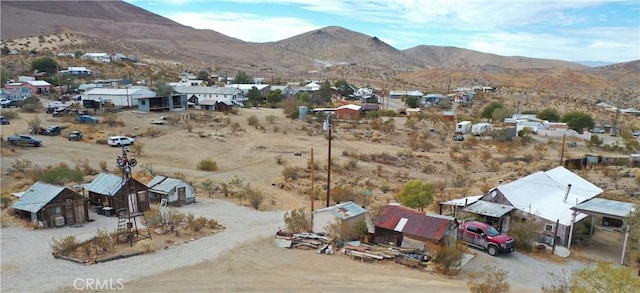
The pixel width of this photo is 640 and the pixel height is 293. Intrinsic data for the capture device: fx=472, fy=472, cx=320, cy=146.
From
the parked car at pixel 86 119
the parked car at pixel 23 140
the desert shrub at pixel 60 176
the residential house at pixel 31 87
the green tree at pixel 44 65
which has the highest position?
the green tree at pixel 44 65

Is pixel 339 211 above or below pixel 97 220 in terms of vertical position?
above

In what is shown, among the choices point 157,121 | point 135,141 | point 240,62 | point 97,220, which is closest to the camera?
point 97,220

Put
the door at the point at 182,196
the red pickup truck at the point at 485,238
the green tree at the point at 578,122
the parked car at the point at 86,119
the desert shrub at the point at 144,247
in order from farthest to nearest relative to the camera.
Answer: the green tree at the point at 578,122 < the parked car at the point at 86,119 < the door at the point at 182,196 < the red pickup truck at the point at 485,238 < the desert shrub at the point at 144,247

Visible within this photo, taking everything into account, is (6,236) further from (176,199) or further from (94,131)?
(94,131)

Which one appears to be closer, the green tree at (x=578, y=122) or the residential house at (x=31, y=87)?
the green tree at (x=578, y=122)

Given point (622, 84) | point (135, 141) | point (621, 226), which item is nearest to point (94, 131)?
point (135, 141)

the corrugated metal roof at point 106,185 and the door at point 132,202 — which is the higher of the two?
the corrugated metal roof at point 106,185

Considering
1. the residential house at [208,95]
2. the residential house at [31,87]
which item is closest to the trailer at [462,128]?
the residential house at [208,95]

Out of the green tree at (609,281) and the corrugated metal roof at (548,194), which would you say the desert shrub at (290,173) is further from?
the green tree at (609,281)
